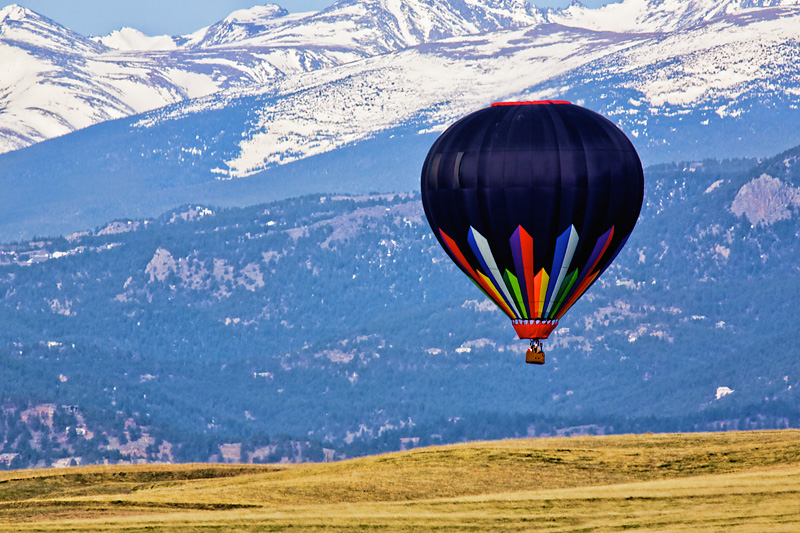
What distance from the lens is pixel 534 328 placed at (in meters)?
99.9

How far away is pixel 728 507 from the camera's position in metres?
72.5

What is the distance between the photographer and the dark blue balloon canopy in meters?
101

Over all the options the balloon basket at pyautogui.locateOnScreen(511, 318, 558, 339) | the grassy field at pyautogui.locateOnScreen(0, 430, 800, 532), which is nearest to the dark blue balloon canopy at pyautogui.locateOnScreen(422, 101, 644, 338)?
the balloon basket at pyautogui.locateOnScreen(511, 318, 558, 339)

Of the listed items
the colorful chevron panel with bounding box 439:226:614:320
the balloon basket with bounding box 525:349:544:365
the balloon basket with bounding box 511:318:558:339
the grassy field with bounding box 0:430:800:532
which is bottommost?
the grassy field with bounding box 0:430:800:532

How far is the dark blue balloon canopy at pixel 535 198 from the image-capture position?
330ft

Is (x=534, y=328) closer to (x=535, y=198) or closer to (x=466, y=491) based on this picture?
(x=535, y=198)

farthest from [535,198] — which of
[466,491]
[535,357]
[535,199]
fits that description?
[466,491]

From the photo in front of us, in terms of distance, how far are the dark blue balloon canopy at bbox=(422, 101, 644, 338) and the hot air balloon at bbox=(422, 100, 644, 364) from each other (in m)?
0.06

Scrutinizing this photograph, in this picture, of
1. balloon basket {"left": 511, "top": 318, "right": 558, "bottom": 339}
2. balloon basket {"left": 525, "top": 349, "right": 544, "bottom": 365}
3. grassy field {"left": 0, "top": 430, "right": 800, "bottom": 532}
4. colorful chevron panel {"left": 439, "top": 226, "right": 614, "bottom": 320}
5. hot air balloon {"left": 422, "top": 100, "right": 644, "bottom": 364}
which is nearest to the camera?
grassy field {"left": 0, "top": 430, "right": 800, "bottom": 532}

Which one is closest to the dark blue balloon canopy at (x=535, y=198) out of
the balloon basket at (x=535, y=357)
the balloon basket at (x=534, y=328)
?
the balloon basket at (x=534, y=328)

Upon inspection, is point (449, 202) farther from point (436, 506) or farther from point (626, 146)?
point (436, 506)

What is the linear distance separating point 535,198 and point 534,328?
7.99 m

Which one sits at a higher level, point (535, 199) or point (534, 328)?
point (535, 199)

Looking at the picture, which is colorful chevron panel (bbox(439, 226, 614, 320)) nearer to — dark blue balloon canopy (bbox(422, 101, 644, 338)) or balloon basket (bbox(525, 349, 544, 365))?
dark blue balloon canopy (bbox(422, 101, 644, 338))
